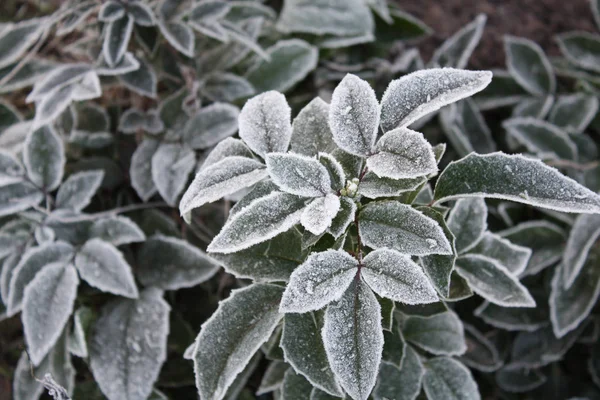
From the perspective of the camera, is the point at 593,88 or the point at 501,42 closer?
the point at 593,88

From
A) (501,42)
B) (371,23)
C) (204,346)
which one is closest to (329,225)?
(204,346)

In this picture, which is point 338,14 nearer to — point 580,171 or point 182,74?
point 182,74

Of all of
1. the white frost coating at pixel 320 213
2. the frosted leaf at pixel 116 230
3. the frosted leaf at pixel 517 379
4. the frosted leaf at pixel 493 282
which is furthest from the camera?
the frosted leaf at pixel 517 379

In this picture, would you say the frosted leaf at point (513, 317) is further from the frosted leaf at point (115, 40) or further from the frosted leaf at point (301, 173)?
the frosted leaf at point (115, 40)

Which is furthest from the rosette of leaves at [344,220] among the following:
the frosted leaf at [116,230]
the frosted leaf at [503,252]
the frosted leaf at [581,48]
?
the frosted leaf at [581,48]

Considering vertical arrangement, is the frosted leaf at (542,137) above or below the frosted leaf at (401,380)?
above
